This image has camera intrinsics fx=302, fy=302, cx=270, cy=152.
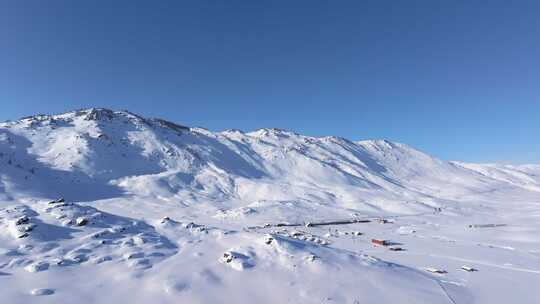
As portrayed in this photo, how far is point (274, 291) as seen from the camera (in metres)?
17.0

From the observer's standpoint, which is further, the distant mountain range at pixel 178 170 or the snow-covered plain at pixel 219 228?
the distant mountain range at pixel 178 170

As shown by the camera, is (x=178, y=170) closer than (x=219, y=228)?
No

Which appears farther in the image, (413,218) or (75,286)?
(413,218)

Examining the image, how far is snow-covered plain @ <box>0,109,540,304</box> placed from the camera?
1717 cm

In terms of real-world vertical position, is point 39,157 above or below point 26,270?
above

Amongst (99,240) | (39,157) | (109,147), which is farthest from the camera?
(109,147)

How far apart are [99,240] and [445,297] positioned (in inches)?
928

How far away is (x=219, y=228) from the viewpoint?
32594 mm

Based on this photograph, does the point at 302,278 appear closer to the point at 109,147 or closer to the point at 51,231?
the point at 51,231

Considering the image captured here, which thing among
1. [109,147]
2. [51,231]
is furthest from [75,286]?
[109,147]

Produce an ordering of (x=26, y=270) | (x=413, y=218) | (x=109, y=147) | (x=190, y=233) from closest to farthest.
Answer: (x=26, y=270)
(x=190, y=233)
(x=413, y=218)
(x=109, y=147)

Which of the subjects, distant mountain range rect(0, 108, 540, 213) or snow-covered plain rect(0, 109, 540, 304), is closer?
snow-covered plain rect(0, 109, 540, 304)

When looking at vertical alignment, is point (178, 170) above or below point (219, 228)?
above

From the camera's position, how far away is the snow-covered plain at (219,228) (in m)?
17.2
